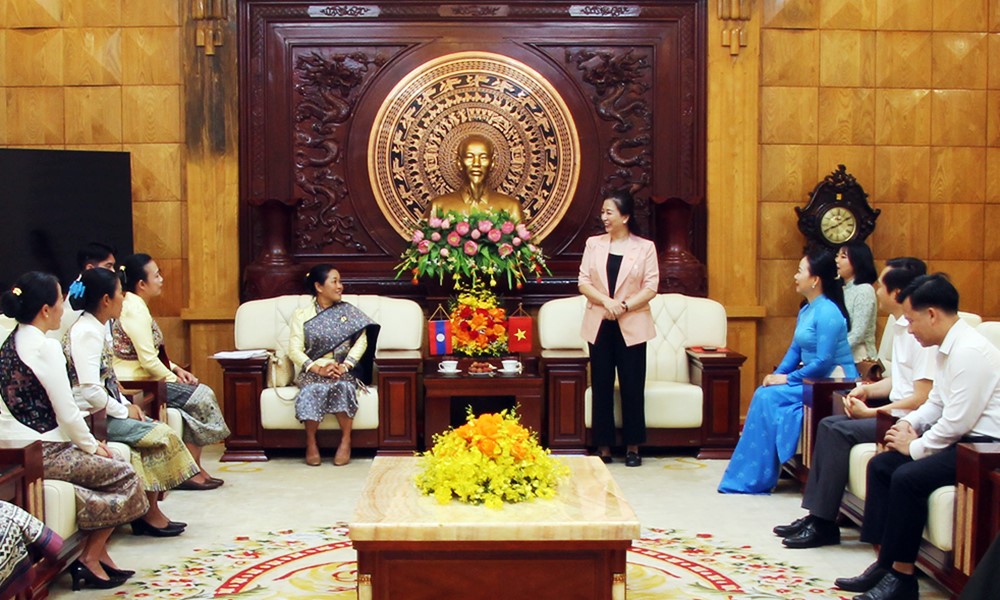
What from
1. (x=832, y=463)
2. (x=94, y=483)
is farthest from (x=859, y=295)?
(x=94, y=483)

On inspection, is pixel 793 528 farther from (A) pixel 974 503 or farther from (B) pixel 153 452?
(B) pixel 153 452

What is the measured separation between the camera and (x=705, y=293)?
7926 millimetres

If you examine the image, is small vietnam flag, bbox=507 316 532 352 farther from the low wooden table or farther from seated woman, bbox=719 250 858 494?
the low wooden table

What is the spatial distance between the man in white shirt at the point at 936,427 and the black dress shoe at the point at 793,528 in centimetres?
66

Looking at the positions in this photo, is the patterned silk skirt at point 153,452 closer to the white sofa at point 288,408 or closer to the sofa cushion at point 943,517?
the white sofa at point 288,408

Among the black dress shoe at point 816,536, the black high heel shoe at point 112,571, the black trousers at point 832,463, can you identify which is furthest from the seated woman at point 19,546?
the black trousers at point 832,463

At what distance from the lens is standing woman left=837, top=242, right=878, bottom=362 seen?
6.50 meters

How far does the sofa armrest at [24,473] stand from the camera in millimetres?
4016

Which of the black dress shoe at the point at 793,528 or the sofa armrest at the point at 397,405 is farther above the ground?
the sofa armrest at the point at 397,405

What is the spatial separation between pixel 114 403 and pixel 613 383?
2917mm

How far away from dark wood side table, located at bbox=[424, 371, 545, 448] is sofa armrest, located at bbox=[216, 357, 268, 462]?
0.99m

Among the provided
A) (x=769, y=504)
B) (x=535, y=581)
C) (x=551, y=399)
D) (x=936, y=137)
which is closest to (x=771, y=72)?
(x=936, y=137)

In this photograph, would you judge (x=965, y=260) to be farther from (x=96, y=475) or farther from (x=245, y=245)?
(x=96, y=475)

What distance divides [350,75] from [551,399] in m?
2.68
